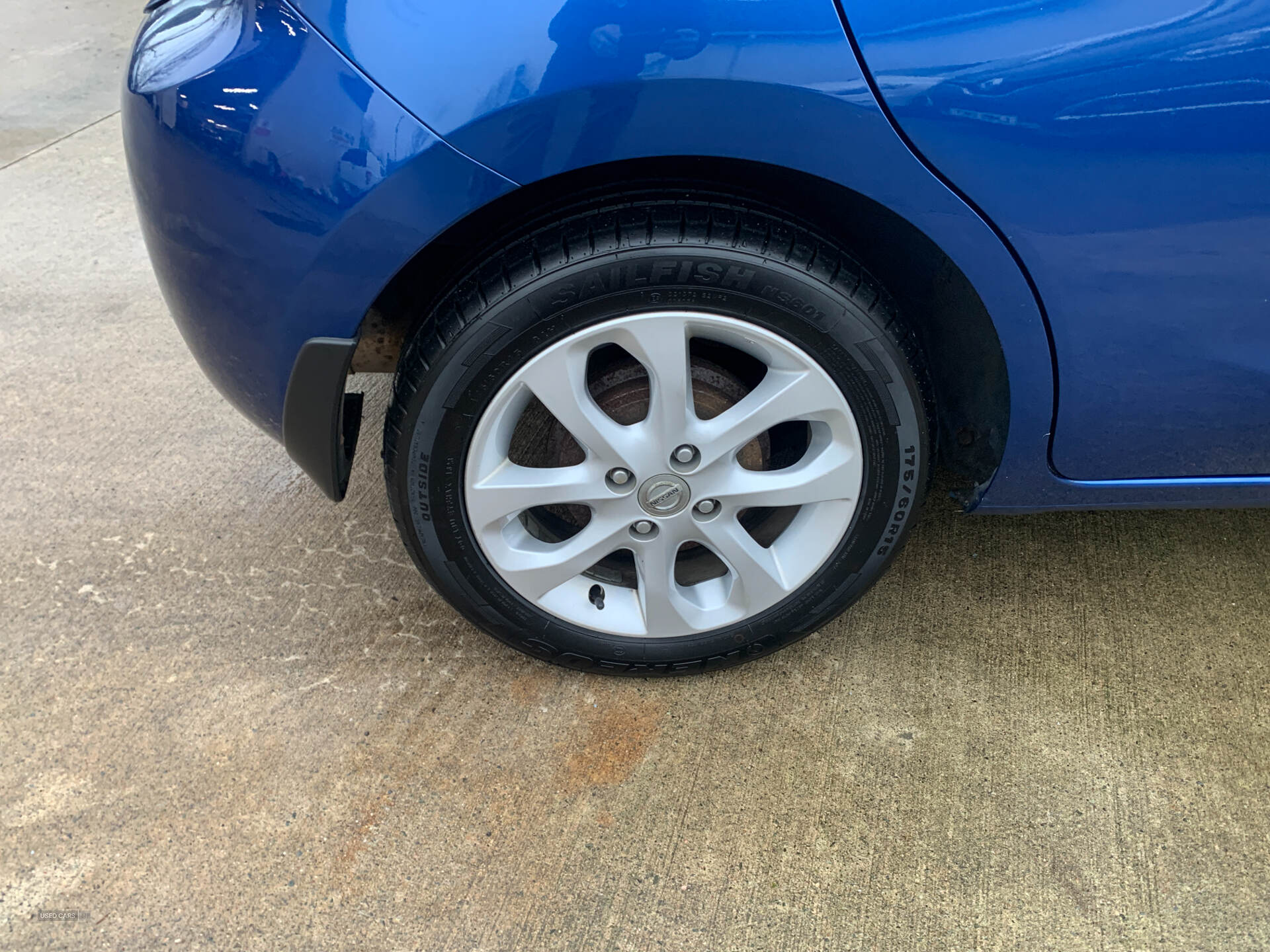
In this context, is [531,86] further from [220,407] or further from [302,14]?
[220,407]

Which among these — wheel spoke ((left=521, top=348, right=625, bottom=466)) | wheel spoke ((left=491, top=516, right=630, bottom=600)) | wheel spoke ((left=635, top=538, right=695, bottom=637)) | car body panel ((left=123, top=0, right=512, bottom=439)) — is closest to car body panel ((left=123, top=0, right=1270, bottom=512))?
car body panel ((left=123, top=0, right=512, bottom=439))

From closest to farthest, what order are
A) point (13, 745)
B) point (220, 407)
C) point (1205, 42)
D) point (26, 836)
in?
point (1205, 42)
point (26, 836)
point (13, 745)
point (220, 407)

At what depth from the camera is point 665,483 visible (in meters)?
1.66

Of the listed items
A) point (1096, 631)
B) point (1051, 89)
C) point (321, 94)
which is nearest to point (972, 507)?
point (1096, 631)

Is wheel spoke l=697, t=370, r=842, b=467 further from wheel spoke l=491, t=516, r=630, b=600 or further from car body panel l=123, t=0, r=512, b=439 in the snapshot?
car body panel l=123, t=0, r=512, b=439

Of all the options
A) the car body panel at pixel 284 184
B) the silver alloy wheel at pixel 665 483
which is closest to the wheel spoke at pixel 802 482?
the silver alloy wheel at pixel 665 483

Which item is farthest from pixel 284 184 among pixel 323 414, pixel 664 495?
pixel 664 495

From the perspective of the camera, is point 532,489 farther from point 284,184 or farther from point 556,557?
point 284,184

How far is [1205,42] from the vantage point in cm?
126

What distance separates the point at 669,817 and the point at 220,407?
1685 millimetres

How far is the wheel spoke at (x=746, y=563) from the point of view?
1727 millimetres

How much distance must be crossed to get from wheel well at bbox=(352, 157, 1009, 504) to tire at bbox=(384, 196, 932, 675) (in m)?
0.05

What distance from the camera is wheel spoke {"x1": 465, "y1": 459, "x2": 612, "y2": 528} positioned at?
5.43ft

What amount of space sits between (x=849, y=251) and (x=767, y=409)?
30 cm
